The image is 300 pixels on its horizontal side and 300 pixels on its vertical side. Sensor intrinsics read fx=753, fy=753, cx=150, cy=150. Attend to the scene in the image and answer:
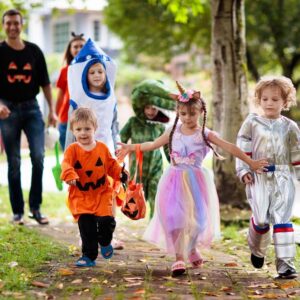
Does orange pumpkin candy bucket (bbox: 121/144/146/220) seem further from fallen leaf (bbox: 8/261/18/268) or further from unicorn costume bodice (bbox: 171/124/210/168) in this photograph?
fallen leaf (bbox: 8/261/18/268)

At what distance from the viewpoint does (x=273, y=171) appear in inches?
251

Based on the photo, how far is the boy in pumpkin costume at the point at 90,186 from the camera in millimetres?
6496

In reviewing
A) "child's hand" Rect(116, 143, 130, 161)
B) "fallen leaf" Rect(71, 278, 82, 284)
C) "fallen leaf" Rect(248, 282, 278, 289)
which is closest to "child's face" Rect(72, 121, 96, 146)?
"child's hand" Rect(116, 143, 130, 161)

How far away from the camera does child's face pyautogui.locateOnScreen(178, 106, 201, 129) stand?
21.3 feet

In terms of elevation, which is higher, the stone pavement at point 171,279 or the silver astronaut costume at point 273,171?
the silver astronaut costume at point 273,171

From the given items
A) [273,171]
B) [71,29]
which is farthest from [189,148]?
[71,29]

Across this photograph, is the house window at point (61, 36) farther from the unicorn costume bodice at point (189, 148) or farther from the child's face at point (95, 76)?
the unicorn costume bodice at point (189, 148)

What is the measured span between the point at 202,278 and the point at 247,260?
1187mm

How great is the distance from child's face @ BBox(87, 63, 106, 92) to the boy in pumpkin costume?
858mm

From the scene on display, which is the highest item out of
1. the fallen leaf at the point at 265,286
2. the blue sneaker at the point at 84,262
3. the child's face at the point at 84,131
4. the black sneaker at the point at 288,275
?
the child's face at the point at 84,131

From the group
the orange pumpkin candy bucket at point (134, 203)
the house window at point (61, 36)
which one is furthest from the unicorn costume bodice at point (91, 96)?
the house window at point (61, 36)

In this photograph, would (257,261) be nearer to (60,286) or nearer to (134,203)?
(134,203)

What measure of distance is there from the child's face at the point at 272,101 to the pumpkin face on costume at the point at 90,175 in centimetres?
150

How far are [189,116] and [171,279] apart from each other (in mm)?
1408
